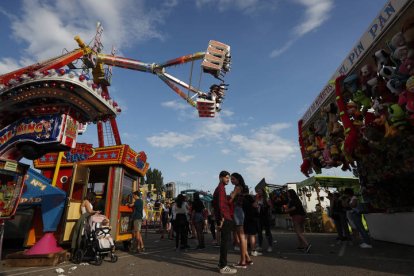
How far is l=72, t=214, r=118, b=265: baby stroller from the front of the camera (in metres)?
6.67

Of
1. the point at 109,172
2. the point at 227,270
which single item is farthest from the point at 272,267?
the point at 109,172

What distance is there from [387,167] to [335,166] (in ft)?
4.50

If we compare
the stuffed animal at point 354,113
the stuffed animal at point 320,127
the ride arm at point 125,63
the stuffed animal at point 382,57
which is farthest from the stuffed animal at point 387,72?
the ride arm at point 125,63

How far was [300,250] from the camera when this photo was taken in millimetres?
7707

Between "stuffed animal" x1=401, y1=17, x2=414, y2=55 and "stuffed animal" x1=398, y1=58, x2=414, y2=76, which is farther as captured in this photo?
"stuffed animal" x1=398, y1=58, x2=414, y2=76

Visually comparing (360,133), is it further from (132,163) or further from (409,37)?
(132,163)

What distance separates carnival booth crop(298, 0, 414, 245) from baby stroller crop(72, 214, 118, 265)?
21.1 ft

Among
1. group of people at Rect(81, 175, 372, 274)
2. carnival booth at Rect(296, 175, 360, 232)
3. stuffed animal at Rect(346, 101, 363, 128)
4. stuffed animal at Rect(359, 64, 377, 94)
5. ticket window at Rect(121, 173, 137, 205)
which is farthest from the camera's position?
carnival booth at Rect(296, 175, 360, 232)

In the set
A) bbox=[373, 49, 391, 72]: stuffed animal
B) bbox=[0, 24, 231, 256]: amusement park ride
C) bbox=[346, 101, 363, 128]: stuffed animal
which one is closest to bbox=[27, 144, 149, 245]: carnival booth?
bbox=[0, 24, 231, 256]: amusement park ride

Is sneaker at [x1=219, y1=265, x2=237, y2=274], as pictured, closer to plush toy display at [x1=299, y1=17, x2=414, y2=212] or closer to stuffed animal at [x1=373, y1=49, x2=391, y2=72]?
plush toy display at [x1=299, y1=17, x2=414, y2=212]

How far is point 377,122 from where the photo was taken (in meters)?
5.95

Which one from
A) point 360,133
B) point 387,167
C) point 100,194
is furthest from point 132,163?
point 387,167

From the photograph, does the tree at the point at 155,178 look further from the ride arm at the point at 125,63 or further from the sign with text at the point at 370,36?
the sign with text at the point at 370,36

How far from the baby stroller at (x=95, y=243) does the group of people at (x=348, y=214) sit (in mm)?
6856
